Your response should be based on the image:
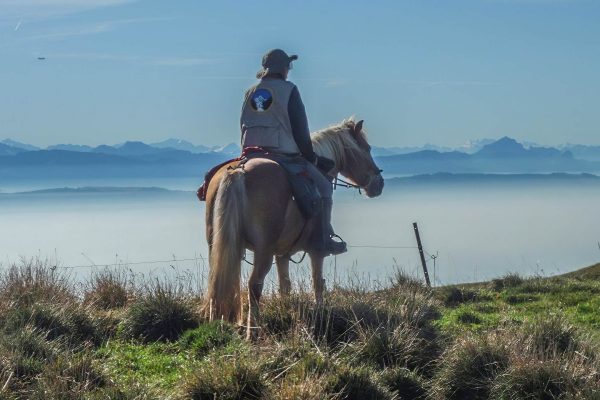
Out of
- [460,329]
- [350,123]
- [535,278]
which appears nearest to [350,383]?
[460,329]

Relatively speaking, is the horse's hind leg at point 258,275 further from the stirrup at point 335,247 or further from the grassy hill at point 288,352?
the stirrup at point 335,247

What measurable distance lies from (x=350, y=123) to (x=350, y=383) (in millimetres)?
6251

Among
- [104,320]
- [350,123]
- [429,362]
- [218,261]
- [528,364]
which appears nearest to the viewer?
[528,364]

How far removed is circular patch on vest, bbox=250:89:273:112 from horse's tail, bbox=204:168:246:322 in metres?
1.24

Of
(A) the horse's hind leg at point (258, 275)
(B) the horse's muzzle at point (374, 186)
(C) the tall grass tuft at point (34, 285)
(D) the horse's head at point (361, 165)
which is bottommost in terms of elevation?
(C) the tall grass tuft at point (34, 285)

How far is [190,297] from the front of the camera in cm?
1143

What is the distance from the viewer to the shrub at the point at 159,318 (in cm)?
1033

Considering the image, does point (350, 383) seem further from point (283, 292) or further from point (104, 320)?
point (104, 320)

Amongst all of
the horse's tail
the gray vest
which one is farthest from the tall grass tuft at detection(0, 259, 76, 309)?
the gray vest

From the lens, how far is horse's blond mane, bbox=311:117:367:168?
12.5m

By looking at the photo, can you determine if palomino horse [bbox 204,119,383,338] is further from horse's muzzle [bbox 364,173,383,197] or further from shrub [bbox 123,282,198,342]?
horse's muzzle [bbox 364,173,383,197]

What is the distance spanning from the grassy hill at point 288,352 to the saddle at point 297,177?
918 mm

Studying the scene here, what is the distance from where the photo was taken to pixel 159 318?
10500 millimetres

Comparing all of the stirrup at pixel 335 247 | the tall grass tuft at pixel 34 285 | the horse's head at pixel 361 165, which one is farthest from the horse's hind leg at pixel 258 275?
the horse's head at pixel 361 165
